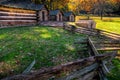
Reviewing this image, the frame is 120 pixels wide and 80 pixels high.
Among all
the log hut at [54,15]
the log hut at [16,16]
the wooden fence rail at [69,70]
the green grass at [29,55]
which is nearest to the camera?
the wooden fence rail at [69,70]

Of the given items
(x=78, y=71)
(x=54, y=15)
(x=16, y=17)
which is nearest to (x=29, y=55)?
(x=78, y=71)

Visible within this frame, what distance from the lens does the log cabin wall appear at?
Result: 2316 centimetres

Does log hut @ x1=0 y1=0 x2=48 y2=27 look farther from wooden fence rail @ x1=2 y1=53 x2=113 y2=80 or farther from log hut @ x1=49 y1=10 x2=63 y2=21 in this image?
wooden fence rail @ x1=2 y1=53 x2=113 y2=80

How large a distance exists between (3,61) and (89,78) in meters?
5.42

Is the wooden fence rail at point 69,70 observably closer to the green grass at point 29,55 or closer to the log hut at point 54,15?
the green grass at point 29,55

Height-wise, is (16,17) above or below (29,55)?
above

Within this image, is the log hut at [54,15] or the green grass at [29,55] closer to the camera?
the green grass at [29,55]

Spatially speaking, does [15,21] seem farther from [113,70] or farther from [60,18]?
[60,18]

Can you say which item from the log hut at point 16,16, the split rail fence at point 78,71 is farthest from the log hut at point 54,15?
the split rail fence at point 78,71

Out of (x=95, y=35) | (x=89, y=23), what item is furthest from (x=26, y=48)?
(x=89, y=23)

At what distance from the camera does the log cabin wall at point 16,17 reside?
23.2 metres

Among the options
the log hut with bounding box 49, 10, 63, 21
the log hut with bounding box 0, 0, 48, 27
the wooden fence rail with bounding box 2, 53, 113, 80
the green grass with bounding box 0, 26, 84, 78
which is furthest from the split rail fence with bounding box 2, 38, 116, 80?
the log hut with bounding box 49, 10, 63, 21

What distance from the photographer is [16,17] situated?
2538 cm

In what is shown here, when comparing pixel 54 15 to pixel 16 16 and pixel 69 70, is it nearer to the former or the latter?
pixel 16 16
